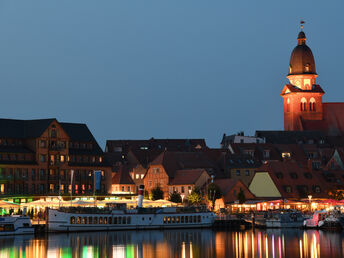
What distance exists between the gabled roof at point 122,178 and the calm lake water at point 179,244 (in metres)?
56.7

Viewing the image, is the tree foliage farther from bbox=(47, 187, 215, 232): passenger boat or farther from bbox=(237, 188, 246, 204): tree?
bbox=(47, 187, 215, 232): passenger boat

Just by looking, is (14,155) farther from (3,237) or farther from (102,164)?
(3,237)

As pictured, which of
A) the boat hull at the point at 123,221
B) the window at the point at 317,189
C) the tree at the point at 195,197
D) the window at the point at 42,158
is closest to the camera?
the boat hull at the point at 123,221

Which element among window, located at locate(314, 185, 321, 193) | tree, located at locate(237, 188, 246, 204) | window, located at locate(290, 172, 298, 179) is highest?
window, located at locate(290, 172, 298, 179)

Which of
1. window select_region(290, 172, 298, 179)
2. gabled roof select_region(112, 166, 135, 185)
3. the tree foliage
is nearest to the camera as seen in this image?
the tree foliage

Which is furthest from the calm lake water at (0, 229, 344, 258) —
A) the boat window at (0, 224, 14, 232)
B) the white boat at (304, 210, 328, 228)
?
the white boat at (304, 210, 328, 228)

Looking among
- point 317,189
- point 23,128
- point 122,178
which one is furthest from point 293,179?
point 23,128

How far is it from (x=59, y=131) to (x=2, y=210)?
23.7 metres

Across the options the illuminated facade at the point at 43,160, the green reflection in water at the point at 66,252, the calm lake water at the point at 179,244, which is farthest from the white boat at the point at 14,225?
the illuminated facade at the point at 43,160

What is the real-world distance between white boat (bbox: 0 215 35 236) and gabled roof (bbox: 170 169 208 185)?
157ft

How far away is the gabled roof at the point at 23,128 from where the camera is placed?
146m

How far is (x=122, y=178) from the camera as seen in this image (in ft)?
565

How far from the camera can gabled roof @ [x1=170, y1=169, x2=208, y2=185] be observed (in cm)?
15375

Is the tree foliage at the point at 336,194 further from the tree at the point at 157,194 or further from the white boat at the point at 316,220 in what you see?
the white boat at the point at 316,220
